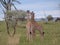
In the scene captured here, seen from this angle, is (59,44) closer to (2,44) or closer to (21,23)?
(2,44)

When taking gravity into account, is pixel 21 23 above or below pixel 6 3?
below

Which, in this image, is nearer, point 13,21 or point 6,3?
point 13,21

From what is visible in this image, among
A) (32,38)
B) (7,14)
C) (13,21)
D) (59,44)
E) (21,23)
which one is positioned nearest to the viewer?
(59,44)

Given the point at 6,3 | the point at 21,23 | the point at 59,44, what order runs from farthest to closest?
1. the point at 21,23
2. the point at 6,3
3. the point at 59,44

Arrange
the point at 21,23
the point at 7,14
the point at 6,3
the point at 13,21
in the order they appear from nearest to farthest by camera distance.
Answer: the point at 13,21, the point at 7,14, the point at 6,3, the point at 21,23

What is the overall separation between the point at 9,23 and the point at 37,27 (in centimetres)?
410

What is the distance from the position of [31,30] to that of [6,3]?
980cm

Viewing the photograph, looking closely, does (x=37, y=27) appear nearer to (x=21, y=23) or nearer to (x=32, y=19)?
(x=32, y=19)

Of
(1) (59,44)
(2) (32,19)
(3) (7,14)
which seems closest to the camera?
(1) (59,44)

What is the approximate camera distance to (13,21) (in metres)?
15.3

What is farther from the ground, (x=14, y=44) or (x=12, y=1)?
(x=12, y=1)

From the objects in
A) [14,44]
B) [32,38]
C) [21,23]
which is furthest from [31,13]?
[21,23]

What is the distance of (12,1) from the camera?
22.6m

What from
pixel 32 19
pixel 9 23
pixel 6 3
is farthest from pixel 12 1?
pixel 32 19
